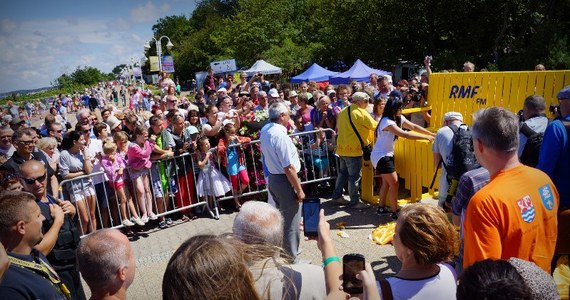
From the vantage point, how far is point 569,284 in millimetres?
3297

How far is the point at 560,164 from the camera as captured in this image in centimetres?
347

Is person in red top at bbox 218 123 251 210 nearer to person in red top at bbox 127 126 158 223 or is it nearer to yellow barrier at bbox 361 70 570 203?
person in red top at bbox 127 126 158 223

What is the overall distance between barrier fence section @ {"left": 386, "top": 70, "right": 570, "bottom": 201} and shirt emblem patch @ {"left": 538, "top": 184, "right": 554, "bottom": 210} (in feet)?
12.5

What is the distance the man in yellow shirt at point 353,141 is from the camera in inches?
245

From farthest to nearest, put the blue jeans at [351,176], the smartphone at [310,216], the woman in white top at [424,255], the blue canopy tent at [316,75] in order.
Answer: the blue canopy tent at [316,75] → the blue jeans at [351,176] → the smartphone at [310,216] → the woman in white top at [424,255]

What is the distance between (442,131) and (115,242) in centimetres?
380

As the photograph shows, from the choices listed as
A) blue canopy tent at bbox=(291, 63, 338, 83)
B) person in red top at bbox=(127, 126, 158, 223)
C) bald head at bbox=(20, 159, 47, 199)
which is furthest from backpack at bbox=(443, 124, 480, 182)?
blue canopy tent at bbox=(291, 63, 338, 83)

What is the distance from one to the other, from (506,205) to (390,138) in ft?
12.8

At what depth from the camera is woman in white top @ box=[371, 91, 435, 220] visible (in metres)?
5.71

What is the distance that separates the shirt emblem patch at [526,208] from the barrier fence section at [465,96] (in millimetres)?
3985

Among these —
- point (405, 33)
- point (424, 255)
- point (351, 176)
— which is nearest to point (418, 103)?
point (351, 176)

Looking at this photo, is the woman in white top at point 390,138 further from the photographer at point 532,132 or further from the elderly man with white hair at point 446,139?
the photographer at point 532,132

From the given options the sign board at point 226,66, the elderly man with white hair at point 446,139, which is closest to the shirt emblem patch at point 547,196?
the elderly man with white hair at point 446,139

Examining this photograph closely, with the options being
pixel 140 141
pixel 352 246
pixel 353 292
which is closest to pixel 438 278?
pixel 353 292
